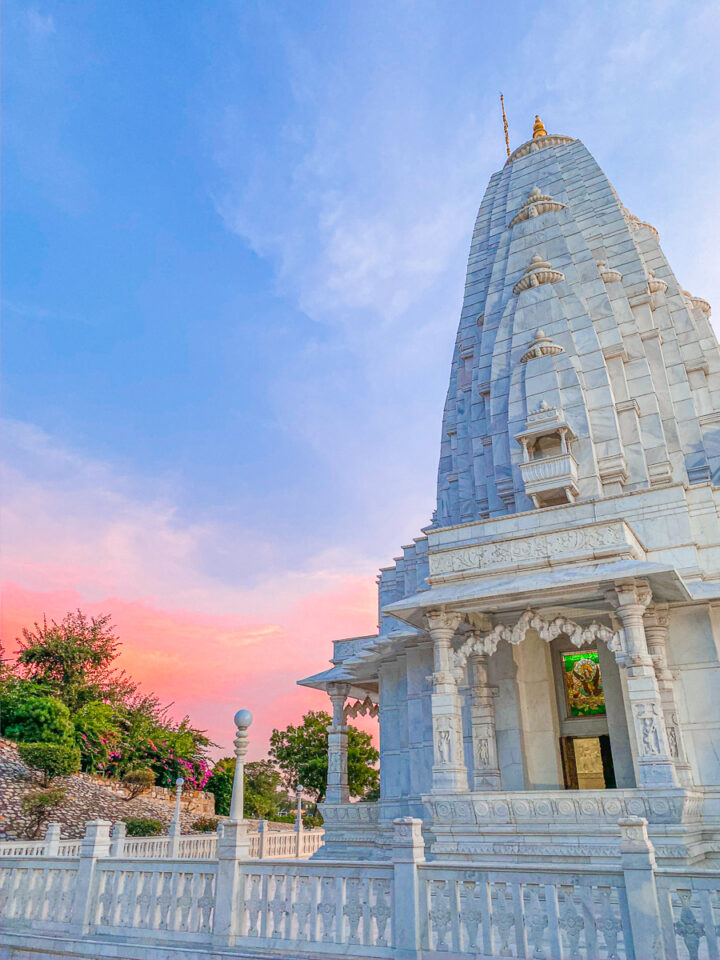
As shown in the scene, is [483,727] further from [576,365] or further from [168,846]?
[168,846]

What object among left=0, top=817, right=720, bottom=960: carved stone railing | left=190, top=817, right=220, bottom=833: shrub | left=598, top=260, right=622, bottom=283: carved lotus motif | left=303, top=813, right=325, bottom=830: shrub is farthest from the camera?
left=303, top=813, right=325, bottom=830: shrub

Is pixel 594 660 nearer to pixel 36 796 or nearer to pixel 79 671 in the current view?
pixel 36 796

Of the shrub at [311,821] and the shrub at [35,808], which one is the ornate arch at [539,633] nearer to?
the shrub at [35,808]

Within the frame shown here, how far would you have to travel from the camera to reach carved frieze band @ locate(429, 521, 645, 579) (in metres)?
11.4

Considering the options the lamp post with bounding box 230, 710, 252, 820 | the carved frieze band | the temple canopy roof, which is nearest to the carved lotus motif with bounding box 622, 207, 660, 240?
the temple canopy roof

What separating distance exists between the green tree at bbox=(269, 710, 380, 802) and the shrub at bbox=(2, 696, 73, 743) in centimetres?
1825

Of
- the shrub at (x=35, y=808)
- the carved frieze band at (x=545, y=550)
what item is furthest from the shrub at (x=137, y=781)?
the carved frieze band at (x=545, y=550)

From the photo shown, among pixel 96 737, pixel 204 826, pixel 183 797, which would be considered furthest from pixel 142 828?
pixel 183 797

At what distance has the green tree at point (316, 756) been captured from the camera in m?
39.3

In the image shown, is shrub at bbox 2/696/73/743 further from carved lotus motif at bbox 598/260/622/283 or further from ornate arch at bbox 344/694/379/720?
carved lotus motif at bbox 598/260/622/283

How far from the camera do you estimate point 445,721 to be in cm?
1142

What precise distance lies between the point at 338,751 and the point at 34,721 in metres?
14.1

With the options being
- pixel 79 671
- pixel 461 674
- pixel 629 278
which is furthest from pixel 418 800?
pixel 79 671

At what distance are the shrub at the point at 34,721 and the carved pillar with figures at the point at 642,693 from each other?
2219 cm
